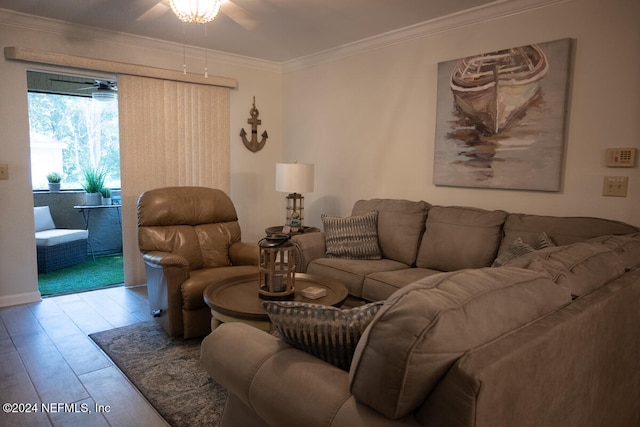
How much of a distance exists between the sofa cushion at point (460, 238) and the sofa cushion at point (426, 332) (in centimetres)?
180

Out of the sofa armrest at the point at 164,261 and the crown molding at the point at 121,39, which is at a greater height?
the crown molding at the point at 121,39

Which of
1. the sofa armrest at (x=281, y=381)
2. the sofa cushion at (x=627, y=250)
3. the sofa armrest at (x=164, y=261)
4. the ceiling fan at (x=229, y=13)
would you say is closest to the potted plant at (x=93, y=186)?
the ceiling fan at (x=229, y=13)

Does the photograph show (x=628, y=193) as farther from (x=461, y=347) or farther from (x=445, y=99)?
(x=461, y=347)

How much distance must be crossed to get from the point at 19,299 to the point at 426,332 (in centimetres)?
396

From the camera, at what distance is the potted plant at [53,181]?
5.66 m

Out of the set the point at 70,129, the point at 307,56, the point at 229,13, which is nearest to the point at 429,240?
the point at 229,13

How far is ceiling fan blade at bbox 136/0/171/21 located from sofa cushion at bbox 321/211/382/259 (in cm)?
205

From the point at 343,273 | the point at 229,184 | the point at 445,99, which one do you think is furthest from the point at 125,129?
the point at 445,99

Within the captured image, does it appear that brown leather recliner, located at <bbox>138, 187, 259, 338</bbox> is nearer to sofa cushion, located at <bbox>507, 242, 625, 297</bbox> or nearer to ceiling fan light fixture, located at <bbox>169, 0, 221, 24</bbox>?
ceiling fan light fixture, located at <bbox>169, 0, 221, 24</bbox>

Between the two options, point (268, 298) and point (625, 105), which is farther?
point (625, 105)

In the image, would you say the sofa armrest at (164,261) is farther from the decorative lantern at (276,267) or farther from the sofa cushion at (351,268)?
the sofa cushion at (351,268)

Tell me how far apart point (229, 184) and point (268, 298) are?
2.68 meters

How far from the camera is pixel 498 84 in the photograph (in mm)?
3066

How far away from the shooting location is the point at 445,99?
340 cm
